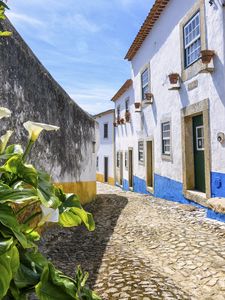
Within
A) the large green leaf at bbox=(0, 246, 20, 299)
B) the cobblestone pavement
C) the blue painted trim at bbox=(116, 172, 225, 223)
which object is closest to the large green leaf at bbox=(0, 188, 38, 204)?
the large green leaf at bbox=(0, 246, 20, 299)

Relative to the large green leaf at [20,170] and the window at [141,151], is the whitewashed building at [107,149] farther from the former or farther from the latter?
the large green leaf at [20,170]

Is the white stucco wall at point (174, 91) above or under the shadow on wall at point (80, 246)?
above

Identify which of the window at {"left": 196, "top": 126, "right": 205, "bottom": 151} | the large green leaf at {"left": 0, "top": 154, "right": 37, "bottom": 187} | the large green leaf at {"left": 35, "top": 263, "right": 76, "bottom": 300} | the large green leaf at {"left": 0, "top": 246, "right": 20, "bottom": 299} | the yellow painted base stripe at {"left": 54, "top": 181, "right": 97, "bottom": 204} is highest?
the window at {"left": 196, "top": 126, "right": 205, "bottom": 151}

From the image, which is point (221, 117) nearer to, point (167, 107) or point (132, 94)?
point (167, 107)

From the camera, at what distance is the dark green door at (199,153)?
303 inches

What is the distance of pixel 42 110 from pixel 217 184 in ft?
13.3

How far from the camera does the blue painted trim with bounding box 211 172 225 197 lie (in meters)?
6.26

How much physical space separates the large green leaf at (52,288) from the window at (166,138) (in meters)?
8.71

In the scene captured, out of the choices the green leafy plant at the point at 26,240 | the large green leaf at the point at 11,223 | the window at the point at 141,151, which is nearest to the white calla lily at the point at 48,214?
the green leafy plant at the point at 26,240

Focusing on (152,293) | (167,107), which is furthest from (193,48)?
(152,293)

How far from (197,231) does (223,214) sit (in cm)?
95

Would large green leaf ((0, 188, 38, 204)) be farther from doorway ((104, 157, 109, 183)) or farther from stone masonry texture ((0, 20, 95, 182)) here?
doorway ((104, 157, 109, 183))

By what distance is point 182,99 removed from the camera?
8344mm

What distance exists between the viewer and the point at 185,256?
4.20m
